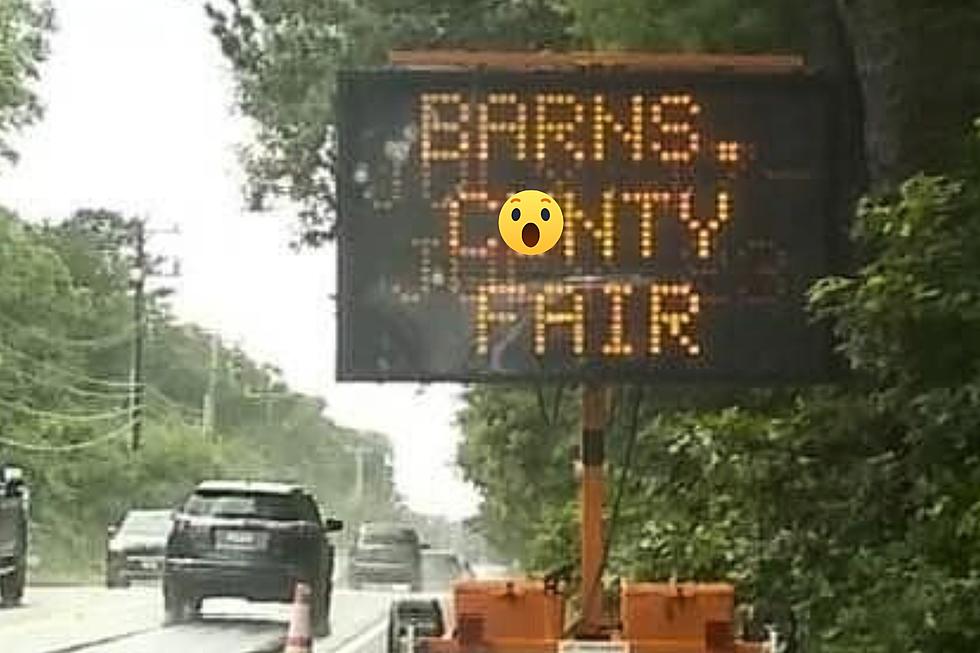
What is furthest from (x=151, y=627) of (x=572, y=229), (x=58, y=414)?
(x=58, y=414)

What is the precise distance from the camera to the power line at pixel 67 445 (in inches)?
2153

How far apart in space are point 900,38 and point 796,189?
1.77 m

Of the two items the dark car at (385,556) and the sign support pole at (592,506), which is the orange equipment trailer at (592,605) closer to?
the sign support pole at (592,506)

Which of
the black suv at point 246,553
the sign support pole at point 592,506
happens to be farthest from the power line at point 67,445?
the sign support pole at point 592,506

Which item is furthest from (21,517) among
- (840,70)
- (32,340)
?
(32,340)

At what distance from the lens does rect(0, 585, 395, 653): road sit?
2106 cm

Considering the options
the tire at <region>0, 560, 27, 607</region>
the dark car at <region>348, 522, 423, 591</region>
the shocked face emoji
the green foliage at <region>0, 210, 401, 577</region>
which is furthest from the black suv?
the green foliage at <region>0, 210, 401, 577</region>

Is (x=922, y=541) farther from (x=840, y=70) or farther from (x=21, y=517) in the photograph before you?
(x=21, y=517)

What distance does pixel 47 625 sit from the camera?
79.3ft

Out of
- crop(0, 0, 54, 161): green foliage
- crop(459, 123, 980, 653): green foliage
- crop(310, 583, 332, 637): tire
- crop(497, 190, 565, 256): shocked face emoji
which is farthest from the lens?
crop(0, 0, 54, 161): green foliage

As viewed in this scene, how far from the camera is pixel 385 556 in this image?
4066 centimetres

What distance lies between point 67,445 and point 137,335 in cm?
1002

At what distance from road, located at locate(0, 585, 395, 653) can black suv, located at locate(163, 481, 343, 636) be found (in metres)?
0.34

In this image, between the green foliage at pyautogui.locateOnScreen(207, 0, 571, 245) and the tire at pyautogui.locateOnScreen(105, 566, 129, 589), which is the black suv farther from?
the tire at pyautogui.locateOnScreen(105, 566, 129, 589)
